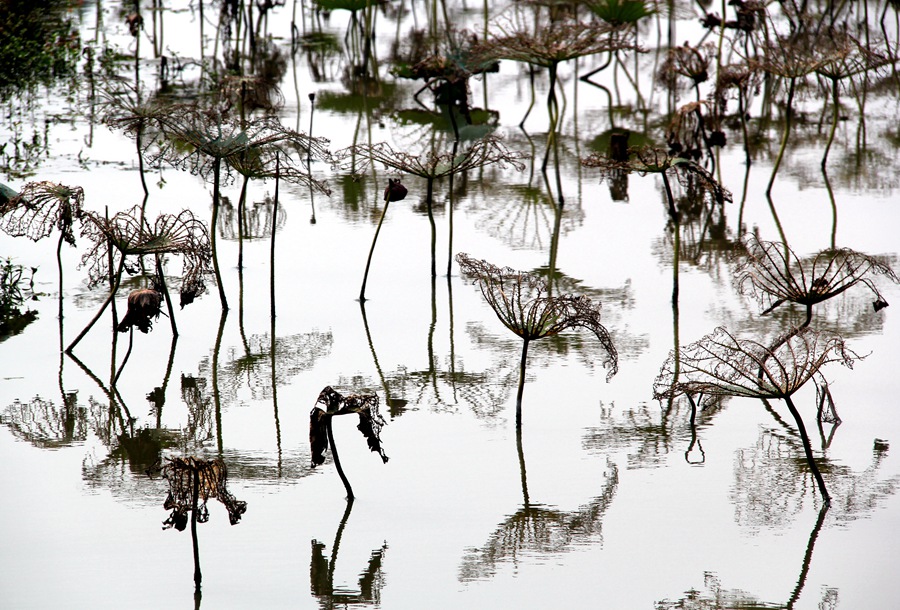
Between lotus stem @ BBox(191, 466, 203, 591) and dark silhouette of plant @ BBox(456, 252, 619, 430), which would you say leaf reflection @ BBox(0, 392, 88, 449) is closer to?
lotus stem @ BBox(191, 466, 203, 591)

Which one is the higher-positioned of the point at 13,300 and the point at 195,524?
the point at 13,300

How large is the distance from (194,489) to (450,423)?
1612 mm

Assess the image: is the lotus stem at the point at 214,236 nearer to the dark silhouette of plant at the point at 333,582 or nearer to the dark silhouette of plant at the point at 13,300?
the dark silhouette of plant at the point at 13,300

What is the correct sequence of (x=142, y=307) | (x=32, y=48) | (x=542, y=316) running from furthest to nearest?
(x=32, y=48) < (x=142, y=307) < (x=542, y=316)

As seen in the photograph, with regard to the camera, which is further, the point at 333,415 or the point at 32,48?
the point at 32,48

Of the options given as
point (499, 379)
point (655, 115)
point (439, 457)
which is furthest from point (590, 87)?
point (439, 457)

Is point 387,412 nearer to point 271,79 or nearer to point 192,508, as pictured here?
point 192,508

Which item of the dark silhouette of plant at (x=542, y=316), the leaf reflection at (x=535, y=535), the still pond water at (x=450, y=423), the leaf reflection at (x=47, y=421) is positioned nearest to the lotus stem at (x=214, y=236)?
the still pond water at (x=450, y=423)

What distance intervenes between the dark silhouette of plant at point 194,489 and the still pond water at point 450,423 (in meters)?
0.23

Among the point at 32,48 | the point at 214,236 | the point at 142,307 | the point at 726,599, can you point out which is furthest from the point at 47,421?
the point at 32,48

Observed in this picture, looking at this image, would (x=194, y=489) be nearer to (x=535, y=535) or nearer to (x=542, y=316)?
(x=535, y=535)

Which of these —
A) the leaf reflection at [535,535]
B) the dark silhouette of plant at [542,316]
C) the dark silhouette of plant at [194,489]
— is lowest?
the leaf reflection at [535,535]

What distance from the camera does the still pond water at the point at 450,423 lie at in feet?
11.5

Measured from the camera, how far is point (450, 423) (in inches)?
184
